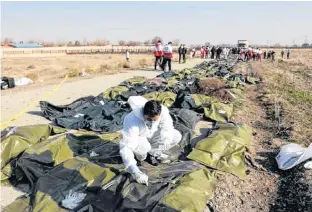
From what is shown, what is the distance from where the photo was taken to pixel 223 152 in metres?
4.92

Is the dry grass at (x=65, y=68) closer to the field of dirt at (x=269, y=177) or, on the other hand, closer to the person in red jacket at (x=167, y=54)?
the person in red jacket at (x=167, y=54)

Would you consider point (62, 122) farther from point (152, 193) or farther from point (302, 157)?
point (302, 157)

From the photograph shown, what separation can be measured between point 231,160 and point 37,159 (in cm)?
256

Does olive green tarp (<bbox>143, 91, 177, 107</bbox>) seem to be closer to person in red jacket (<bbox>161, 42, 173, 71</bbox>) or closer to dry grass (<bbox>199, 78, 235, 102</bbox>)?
dry grass (<bbox>199, 78, 235, 102</bbox>)

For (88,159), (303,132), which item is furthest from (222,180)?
(303,132)

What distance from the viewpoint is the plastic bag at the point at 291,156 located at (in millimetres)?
4719

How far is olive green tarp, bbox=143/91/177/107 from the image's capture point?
836cm

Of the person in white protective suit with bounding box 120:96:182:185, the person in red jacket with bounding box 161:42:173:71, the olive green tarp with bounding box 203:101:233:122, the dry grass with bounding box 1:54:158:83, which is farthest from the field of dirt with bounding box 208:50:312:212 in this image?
the dry grass with bounding box 1:54:158:83

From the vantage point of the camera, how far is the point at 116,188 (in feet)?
12.1

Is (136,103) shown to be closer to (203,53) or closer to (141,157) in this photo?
(141,157)

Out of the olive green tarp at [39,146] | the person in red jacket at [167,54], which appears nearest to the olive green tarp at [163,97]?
the olive green tarp at [39,146]

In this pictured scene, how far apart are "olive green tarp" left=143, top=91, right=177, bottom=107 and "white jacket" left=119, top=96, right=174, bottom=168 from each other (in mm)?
3970

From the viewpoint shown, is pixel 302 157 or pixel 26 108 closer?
pixel 302 157

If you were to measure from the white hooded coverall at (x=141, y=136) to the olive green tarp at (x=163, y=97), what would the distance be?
139 inches
